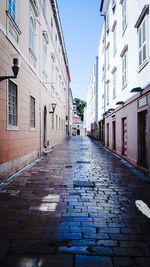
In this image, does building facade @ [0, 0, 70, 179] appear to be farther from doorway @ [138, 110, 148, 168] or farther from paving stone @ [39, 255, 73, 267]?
doorway @ [138, 110, 148, 168]

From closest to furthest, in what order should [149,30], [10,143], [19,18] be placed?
[10,143] < [149,30] < [19,18]

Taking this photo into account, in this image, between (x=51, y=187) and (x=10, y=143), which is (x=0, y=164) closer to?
(x=10, y=143)

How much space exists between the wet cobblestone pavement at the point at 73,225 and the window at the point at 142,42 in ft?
15.6

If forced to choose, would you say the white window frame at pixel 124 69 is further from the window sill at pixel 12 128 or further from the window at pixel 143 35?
the window sill at pixel 12 128

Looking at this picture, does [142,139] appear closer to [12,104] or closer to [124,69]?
[124,69]

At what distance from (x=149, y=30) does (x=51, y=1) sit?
36.9 feet

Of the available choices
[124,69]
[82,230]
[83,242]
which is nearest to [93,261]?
[83,242]

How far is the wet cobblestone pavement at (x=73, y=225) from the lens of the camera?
84.7 inches

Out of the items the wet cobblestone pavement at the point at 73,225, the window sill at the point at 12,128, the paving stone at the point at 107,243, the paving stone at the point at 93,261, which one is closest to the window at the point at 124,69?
the window sill at the point at 12,128

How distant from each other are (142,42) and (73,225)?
7017mm

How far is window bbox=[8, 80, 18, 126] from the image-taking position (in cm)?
616

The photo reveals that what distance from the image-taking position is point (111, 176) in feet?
19.9

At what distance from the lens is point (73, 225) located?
289 centimetres

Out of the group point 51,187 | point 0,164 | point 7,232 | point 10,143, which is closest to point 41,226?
point 7,232
